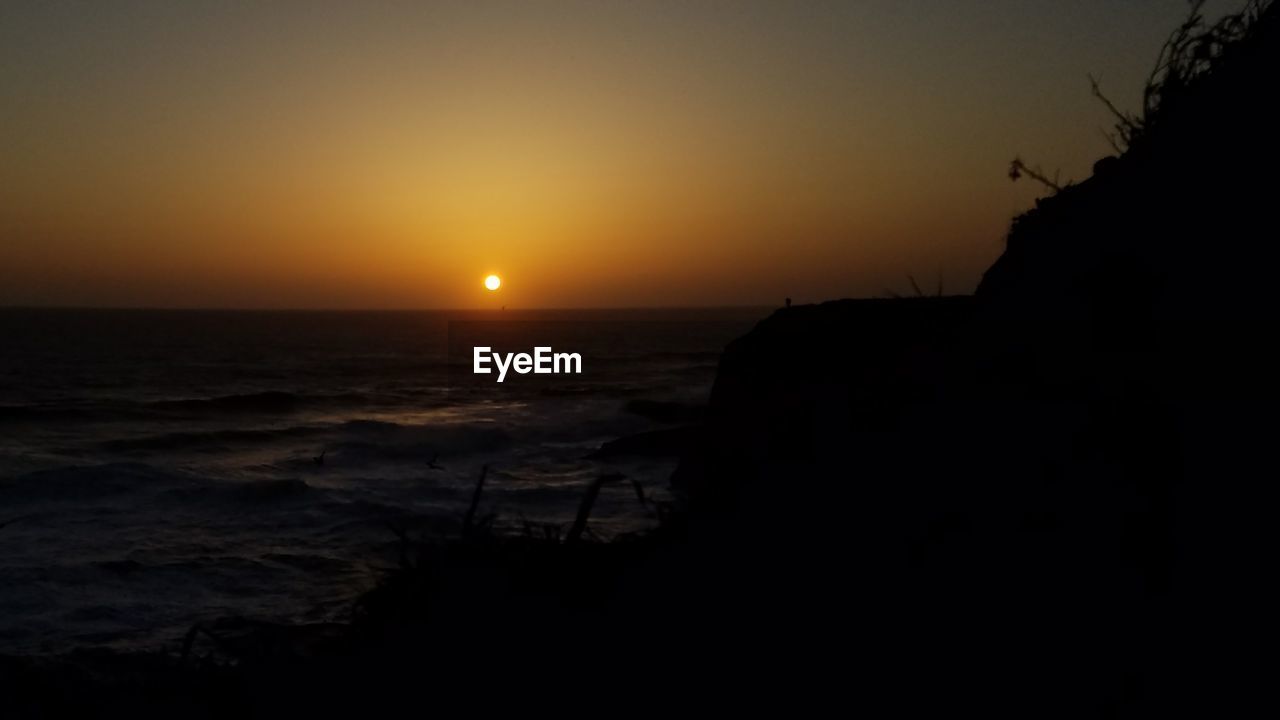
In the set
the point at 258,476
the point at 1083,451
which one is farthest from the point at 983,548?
the point at 258,476

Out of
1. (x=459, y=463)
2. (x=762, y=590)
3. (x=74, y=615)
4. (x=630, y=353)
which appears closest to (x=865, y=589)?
(x=762, y=590)

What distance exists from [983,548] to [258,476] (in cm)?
2931

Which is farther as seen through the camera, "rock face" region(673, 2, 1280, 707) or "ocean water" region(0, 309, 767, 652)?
"ocean water" region(0, 309, 767, 652)

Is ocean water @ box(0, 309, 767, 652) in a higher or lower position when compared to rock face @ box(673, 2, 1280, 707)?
lower

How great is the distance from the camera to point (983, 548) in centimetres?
336

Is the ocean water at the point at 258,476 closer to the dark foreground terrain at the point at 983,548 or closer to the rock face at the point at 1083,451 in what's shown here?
the dark foreground terrain at the point at 983,548

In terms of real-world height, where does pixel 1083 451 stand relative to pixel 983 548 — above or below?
above

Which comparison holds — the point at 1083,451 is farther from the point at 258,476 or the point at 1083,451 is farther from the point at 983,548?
the point at 258,476

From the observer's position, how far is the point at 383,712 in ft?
11.5

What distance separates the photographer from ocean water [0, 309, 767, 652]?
15.9 m

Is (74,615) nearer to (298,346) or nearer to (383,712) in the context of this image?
(383,712)

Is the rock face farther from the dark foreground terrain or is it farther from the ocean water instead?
the ocean water

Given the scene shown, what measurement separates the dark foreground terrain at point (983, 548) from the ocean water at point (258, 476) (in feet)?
1.95

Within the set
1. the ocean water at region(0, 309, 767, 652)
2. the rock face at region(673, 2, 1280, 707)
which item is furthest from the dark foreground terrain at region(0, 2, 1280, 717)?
the ocean water at region(0, 309, 767, 652)
